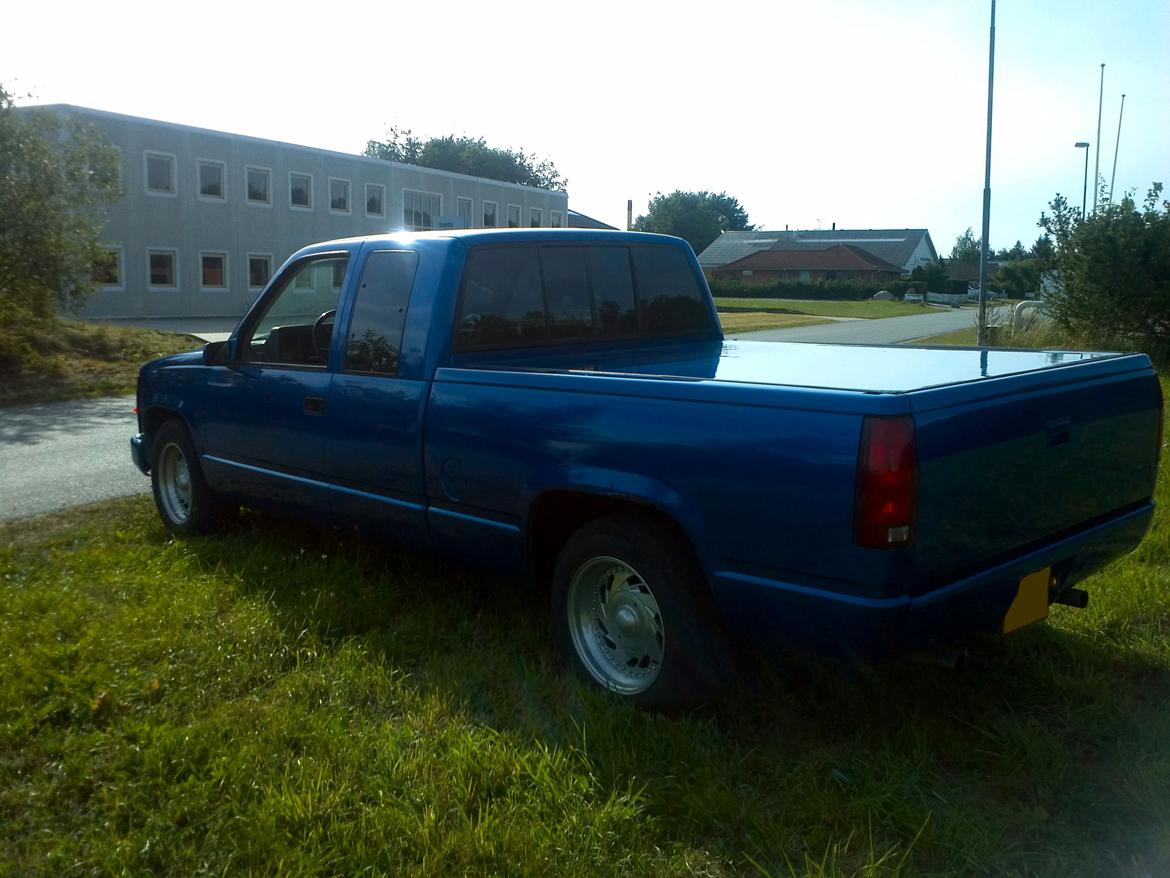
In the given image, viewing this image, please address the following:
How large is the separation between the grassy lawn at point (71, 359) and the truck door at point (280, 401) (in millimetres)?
9665

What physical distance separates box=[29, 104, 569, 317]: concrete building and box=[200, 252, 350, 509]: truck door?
93.1 ft

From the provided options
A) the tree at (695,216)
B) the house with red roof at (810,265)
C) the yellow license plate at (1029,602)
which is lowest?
the yellow license plate at (1029,602)

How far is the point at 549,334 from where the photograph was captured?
17.1 ft

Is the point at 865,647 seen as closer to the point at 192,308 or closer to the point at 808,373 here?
the point at 808,373

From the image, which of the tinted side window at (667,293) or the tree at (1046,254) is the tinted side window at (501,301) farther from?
the tree at (1046,254)

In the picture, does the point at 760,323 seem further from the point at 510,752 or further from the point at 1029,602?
the point at 510,752

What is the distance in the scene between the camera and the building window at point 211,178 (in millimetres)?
37688

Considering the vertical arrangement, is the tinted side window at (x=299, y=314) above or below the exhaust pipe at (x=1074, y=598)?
above


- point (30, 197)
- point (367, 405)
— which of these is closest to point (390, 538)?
point (367, 405)

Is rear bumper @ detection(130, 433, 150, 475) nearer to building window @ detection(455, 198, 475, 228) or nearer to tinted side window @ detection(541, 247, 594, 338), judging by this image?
tinted side window @ detection(541, 247, 594, 338)

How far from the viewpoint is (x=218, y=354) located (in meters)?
6.02

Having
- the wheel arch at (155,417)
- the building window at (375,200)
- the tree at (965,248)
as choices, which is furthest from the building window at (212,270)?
the tree at (965,248)

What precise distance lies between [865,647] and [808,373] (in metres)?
1.39

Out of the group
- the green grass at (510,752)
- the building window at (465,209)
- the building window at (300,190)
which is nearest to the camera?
the green grass at (510,752)
